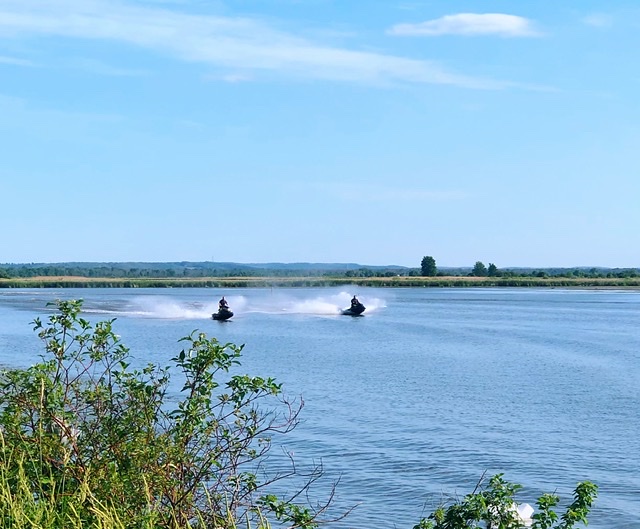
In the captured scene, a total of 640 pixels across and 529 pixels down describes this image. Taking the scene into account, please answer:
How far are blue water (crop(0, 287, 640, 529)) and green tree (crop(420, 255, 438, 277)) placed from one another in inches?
4602

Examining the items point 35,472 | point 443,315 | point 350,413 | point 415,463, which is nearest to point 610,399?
point 350,413

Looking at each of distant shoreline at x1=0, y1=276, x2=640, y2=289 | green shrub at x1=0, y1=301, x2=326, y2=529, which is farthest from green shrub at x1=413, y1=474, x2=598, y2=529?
distant shoreline at x1=0, y1=276, x2=640, y2=289

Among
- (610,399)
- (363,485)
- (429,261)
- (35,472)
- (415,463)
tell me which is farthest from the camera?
(429,261)

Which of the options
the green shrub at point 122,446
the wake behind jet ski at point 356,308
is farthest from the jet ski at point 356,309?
the green shrub at point 122,446

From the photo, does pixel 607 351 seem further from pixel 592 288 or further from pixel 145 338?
pixel 592 288

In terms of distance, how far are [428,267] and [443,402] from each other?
163 meters

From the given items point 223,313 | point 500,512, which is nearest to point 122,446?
point 500,512

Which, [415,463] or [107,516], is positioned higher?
[107,516]

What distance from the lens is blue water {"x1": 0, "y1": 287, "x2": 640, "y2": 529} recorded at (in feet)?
64.0

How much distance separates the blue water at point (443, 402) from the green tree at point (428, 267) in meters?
117

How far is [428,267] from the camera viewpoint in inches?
7608

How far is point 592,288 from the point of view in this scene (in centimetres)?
16462

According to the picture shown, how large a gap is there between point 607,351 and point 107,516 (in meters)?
44.6

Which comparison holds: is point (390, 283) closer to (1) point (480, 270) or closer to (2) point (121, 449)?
(1) point (480, 270)
